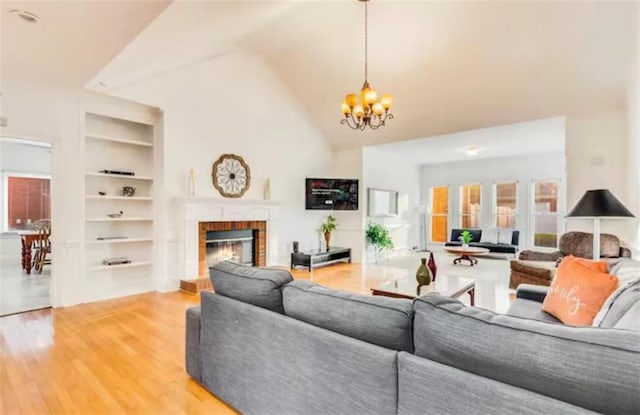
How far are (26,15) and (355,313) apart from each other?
10.5 feet

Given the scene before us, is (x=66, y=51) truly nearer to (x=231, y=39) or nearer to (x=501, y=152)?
(x=231, y=39)

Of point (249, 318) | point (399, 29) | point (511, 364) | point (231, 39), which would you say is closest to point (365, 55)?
point (399, 29)

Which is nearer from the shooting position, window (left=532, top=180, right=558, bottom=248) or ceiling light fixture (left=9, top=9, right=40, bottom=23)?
ceiling light fixture (left=9, top=9, right=40, bottom=23)

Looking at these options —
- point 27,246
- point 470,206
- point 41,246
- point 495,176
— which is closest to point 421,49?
point 495,176

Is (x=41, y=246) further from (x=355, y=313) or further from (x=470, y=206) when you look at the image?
(x=470, y=206)

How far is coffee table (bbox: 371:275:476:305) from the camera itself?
339cm

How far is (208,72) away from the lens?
5586 millimetres

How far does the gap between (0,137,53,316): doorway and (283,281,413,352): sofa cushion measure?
247 inches

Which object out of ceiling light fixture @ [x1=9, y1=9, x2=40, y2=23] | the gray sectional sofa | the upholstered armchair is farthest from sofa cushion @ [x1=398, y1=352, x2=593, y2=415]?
the upholstered armchair

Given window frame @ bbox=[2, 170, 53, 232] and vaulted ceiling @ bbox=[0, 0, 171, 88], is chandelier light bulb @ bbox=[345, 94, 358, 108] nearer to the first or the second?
vaulted ceiling @ bbox=[0, 0, 171, 88]

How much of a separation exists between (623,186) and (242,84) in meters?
6.26

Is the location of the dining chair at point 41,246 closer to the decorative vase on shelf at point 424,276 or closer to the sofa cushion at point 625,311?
the decorative vase on shelf at point 424,276

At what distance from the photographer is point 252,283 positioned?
1952mm

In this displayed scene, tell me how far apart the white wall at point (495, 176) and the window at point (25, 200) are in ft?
34.3
